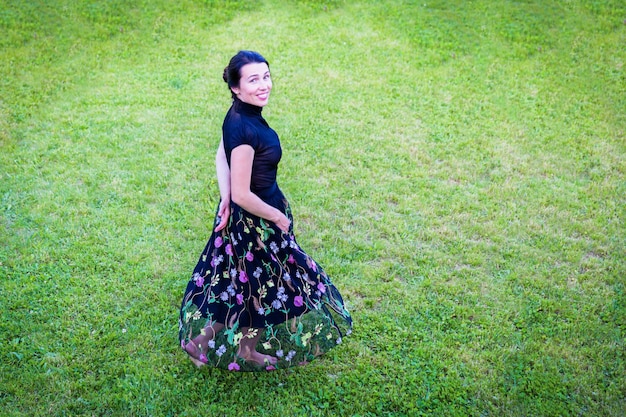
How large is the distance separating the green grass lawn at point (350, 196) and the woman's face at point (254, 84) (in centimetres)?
207

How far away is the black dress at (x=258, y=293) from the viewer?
4125mm

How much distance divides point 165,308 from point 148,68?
17.5 ft

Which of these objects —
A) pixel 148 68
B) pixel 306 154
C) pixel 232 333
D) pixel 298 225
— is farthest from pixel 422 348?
pixel 148 68

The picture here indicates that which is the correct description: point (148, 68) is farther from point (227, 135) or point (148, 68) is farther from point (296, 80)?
point (227, 135)

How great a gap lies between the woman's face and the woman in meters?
0.09

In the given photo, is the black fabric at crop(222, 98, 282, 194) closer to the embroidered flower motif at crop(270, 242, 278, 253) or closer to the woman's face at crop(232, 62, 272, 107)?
the woman's face at crop(232, 62, 272, 107)

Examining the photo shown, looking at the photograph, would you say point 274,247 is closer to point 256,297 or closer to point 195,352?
point 256,297

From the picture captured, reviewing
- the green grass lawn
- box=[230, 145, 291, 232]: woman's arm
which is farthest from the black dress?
the green grass lawn

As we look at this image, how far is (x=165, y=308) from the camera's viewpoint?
509 cm

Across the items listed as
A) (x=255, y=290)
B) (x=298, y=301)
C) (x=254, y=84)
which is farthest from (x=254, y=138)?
(x=298, y=301)

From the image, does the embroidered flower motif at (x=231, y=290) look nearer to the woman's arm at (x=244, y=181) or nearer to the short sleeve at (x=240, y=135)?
the woman's arm at (x=244, y=181)

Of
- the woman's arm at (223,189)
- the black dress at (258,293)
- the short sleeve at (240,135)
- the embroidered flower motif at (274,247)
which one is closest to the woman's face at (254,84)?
the short sleeve at (240,135)

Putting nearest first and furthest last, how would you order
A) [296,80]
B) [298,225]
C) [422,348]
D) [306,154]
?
[422,348] → [298,225] → [306,154] → [296,80]

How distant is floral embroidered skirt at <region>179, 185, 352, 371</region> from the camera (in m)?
4.15
